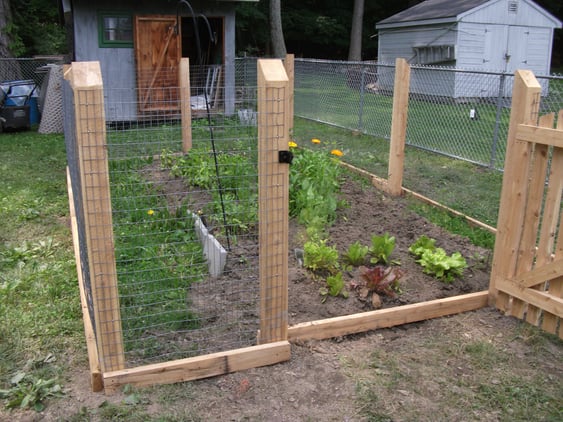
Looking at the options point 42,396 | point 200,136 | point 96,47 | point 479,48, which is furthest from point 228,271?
point 479,48

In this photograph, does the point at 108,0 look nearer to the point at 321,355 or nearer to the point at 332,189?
the point at 332,189

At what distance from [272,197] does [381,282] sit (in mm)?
1299

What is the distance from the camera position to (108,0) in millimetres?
11672

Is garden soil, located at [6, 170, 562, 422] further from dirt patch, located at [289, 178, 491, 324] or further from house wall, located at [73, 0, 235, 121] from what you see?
house wall, located at [73, 0, 235, 121]

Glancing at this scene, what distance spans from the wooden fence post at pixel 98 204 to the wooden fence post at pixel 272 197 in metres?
0.81

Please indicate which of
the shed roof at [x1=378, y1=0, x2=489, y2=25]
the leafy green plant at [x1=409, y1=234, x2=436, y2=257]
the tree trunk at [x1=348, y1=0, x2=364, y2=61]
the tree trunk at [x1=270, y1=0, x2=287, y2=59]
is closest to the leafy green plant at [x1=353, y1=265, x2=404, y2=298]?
the leafy green plant at [x1=409, y1=234, x2=436, y2=257]

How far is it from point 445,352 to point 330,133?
823cm

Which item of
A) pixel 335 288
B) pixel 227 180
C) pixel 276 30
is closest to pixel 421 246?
pixel 335 288

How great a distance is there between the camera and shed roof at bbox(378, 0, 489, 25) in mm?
18252

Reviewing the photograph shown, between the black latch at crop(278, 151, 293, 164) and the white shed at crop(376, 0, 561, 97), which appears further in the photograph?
the white shed at crop(376, 0, 561, 97)

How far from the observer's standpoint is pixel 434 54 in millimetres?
19297

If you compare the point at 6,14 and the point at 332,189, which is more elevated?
the point at 6,14

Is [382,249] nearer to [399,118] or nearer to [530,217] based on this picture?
[530,217]

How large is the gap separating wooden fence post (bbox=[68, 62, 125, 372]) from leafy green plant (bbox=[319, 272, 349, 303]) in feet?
5.09
